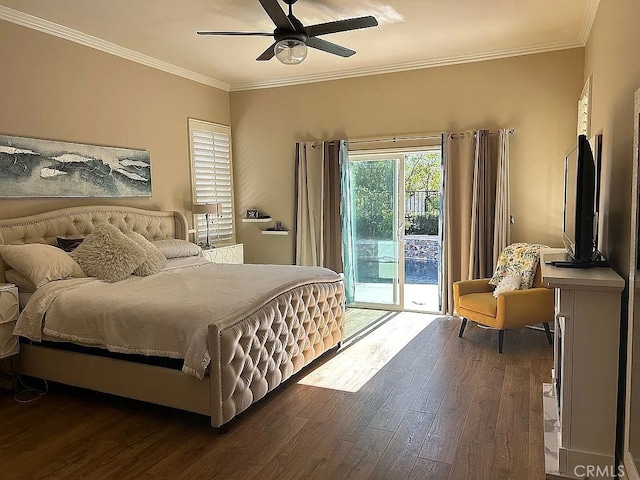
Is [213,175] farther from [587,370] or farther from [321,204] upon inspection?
[587,370]

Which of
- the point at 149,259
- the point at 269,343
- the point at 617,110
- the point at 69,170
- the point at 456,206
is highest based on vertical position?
the point at 617,110

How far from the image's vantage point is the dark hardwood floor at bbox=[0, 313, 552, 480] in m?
2.51

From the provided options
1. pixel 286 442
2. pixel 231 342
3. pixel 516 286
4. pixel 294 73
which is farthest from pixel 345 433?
pixel 294 73

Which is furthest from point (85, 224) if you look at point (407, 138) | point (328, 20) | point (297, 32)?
point (407, 138)

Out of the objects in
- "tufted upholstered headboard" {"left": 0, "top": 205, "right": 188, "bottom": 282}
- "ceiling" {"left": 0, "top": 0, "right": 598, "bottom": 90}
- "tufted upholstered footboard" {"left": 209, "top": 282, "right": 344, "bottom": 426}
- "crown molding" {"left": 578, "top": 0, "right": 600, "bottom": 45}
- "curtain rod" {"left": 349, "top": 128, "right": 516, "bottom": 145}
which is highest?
"ceiling" {"left": 0, "top": 0, "right": 598, "bottom": 90}

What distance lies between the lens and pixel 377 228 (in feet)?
19.3

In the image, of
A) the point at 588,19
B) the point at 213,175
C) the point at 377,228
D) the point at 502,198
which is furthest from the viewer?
the point at 213,175

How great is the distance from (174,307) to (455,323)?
3.24 m

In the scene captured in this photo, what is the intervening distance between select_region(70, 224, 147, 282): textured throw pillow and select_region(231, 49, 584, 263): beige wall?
252 centimetres

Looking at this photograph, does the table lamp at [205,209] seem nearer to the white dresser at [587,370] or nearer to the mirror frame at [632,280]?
the white dresser at [587,370]

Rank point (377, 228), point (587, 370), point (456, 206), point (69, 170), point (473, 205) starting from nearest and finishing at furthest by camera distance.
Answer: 1. point (587, 370)
2. point (69, 170)
3. point (473, 205)
4. point (456, 206)
5. point (377, 228)

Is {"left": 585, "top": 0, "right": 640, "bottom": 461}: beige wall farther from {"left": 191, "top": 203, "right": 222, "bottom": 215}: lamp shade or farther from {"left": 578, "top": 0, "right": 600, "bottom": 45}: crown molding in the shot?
{"left": 191, "top": 203, "right": 222, "bottom": 215}: lamp shade

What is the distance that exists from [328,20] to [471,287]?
2.79 meters

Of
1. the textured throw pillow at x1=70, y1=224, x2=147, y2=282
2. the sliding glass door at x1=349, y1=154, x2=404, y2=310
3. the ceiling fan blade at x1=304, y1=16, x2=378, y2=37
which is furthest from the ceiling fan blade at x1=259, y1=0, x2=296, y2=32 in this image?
the sliding glass door at x1=349, y1=154, x2=404, y2=310
